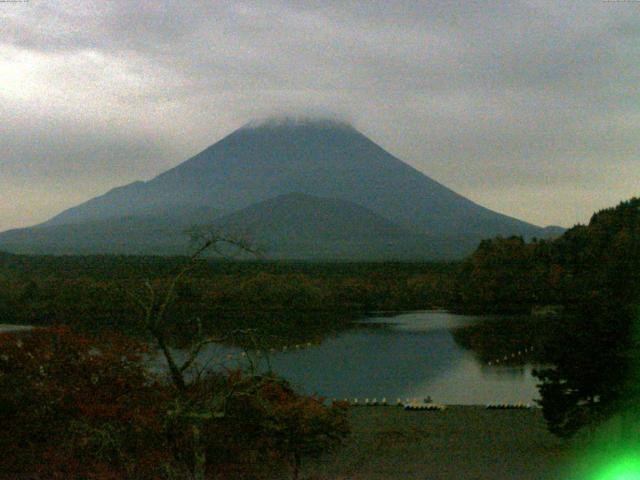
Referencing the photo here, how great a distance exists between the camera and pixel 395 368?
2369cm

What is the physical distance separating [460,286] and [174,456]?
41084mm

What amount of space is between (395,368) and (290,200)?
109 meters

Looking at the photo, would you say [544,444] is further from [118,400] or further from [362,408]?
[118,400]

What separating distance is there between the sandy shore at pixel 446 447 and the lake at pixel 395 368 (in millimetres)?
2550

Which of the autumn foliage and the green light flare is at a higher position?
the autumn foliage

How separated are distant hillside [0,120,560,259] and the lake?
83640 mm

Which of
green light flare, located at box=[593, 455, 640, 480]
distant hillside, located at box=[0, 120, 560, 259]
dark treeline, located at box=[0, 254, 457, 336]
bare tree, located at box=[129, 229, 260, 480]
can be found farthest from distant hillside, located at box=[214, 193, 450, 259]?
bare tree, located at box=[129, 229, 260, 480]

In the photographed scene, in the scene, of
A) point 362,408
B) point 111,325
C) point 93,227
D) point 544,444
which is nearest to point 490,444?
point 544,444

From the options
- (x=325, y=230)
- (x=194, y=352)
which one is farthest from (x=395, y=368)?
(x=325, y=230)

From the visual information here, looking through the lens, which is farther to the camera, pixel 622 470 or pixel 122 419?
pixel 622 470

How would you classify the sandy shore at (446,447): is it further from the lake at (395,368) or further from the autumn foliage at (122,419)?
the lake at (395,368)

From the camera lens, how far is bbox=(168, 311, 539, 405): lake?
62.7 feet

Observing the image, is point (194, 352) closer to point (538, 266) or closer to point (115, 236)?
point (538, 266)

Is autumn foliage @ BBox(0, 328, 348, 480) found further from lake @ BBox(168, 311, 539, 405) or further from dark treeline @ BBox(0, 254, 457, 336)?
dark treeline @ BBox(0, 254, 457, 336)
